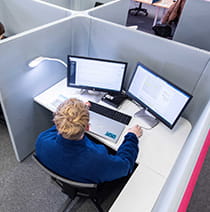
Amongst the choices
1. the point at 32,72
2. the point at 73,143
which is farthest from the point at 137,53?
the point at 73,143

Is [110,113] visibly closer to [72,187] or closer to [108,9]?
[72,187]

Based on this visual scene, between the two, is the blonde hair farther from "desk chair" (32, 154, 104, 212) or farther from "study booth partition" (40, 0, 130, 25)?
"study booth partition" (40, 0, 130, 25)

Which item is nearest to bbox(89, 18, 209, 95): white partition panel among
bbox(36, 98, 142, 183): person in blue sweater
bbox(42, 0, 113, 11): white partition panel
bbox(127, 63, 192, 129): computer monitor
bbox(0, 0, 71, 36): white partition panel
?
bbox(127, 63, 192, 129): computer monitor

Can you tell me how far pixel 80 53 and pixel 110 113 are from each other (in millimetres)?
729

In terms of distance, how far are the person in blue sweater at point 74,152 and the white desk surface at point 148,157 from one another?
0.16 m

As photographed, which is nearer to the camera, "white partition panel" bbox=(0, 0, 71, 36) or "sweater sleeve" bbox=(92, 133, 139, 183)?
"sweater sleeve" bbox=(92, 133, 139, 183)

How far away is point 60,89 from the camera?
5.62ft

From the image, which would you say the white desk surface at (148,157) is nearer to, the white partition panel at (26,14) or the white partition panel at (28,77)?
the white partition panel at (28,77)

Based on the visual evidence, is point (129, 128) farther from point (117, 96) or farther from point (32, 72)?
point (32, 72)

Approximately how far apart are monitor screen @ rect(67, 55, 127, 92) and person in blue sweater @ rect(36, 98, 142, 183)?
0.58m

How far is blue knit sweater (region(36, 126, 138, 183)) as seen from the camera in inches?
36.8

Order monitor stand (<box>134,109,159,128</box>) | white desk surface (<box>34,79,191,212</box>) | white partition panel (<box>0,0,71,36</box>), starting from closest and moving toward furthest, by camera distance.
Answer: white desk surface (<box>34,79,191,212</box>), monitor stand (<box>134,109,159,128</box>), white partition panel (<box>0,0,71,36</box>)

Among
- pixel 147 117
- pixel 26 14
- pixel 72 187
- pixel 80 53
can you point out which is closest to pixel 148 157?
pixel 147 117

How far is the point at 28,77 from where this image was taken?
1.48m
